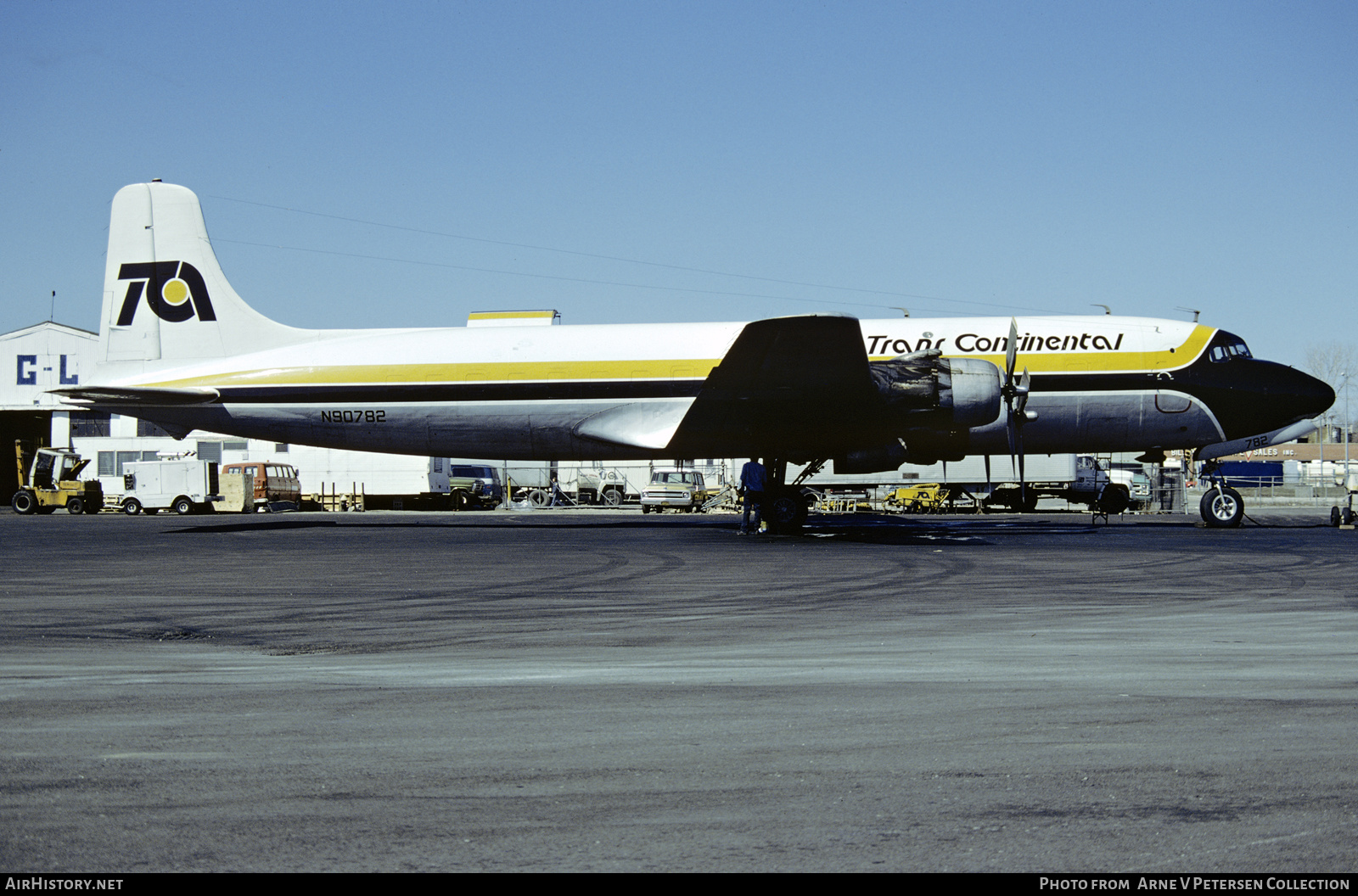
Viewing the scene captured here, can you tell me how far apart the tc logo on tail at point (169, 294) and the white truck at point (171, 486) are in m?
16.9

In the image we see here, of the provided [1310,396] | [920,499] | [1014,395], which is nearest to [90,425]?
[920,499]

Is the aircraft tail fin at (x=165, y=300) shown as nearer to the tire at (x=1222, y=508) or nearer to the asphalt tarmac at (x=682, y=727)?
the asphalt tarmac at (x=682, y=727)

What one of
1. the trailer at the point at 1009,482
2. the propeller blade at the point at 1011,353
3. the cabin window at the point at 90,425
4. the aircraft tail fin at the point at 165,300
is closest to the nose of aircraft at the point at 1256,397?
the propeller blade at the point at 1011,353

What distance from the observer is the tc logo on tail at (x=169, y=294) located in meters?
26.9

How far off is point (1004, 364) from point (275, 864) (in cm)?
2246

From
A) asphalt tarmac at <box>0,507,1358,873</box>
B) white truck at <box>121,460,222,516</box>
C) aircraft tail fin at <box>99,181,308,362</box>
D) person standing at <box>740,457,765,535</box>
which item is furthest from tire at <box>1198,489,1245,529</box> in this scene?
white truck at <box>121,460,222,516</box>

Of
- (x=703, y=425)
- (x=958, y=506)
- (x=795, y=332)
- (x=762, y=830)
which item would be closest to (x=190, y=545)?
(x=703, y=425)

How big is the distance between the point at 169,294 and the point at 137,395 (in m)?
3.12

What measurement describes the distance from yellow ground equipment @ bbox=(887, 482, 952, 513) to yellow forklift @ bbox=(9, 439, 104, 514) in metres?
33.9

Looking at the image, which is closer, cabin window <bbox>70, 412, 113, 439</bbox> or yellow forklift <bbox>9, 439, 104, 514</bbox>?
yellow forklift <bbox>9, 439, 104, 514</bbox>

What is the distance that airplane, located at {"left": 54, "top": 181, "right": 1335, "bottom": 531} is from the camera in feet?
78.8

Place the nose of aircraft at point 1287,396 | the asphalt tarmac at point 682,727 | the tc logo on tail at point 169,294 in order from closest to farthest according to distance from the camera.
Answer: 1. the asphalt tarmac at point 682,727
2. the nose of aircraft at point 1287,396
3. the tc logo on tail at point 169,294

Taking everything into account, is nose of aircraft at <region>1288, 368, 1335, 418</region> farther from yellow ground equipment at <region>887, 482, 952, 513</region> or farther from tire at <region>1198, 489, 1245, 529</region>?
yellow ground equipment at <region>887, 482, 952, 513</region>

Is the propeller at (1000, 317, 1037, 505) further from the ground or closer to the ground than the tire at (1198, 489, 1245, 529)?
further from the ground
